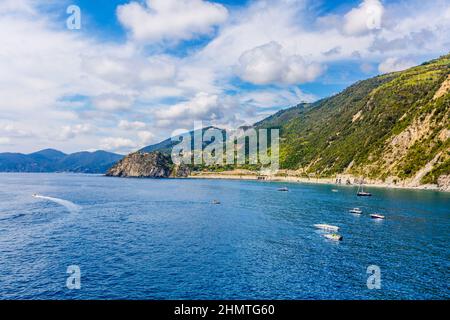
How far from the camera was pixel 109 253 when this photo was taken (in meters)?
76.1

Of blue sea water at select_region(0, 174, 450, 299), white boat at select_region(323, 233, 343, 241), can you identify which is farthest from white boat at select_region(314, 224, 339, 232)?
white boat at select_region(323, 233, 343, 241)

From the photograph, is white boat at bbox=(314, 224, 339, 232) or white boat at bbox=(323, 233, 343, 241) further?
white boat at bbox=(314, 224, 339, 232)

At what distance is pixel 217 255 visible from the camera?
76.6m

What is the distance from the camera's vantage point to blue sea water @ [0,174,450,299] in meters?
56.4

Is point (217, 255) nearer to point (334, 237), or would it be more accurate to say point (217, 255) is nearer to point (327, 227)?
point (334, 237)

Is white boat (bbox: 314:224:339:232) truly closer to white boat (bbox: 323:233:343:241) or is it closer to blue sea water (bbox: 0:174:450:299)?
blue sea water (bbox: 0:174:450:299)

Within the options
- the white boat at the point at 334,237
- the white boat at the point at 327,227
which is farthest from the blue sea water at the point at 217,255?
the white boat at the point at 327,227

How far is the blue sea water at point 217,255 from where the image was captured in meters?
56.4

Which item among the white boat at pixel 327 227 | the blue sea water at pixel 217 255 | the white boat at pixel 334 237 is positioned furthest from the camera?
the white boat at pixel 327 227

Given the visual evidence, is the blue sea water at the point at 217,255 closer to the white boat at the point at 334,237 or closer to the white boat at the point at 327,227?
the white boat at the point at 334,237

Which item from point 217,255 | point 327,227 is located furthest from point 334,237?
point 217,255
